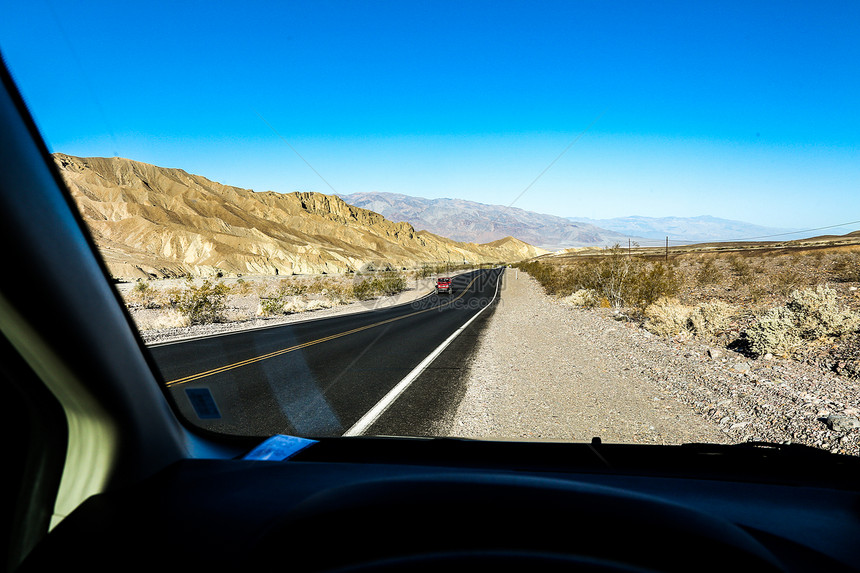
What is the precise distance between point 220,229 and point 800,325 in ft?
239

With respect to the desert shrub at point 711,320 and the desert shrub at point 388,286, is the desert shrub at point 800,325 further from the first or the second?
the desert shrub at point 388,286

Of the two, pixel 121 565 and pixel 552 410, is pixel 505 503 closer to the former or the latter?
pixel 121 565

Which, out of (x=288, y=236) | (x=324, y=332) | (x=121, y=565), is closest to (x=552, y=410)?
(x=121, y=565)

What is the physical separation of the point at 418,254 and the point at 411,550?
153 m

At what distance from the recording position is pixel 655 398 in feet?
19.6

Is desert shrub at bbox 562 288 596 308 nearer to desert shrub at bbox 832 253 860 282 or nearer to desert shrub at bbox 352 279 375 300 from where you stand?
desert shrub at bbox 832 253 860 282

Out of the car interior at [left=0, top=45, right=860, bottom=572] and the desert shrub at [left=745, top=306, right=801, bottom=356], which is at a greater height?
the car interior at [left=0, top=45, right=860, bottom=572]

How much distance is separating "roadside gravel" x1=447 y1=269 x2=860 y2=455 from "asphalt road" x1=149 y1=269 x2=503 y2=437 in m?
0.73

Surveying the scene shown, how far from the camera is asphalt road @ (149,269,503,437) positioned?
5.27 metres

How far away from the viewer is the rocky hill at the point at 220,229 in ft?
11.3

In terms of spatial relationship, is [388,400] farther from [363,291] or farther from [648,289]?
[363,291]

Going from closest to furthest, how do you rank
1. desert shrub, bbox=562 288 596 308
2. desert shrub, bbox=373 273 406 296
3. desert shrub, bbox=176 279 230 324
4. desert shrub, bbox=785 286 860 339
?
desert shrub, bbox=785 286 860 339
desert shrub, bbox=176 279 230 324
desert shrub, bbox=562 288 596 308
desert shrub, bbox=373 273 406 296

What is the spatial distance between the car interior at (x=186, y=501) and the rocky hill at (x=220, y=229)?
0.38 meters

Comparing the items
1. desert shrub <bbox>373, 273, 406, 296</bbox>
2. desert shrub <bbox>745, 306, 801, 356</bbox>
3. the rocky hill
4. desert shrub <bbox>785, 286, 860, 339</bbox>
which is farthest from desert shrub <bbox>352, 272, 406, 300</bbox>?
desert shrub <bbox>785, 286, 860, 339</bbox>
